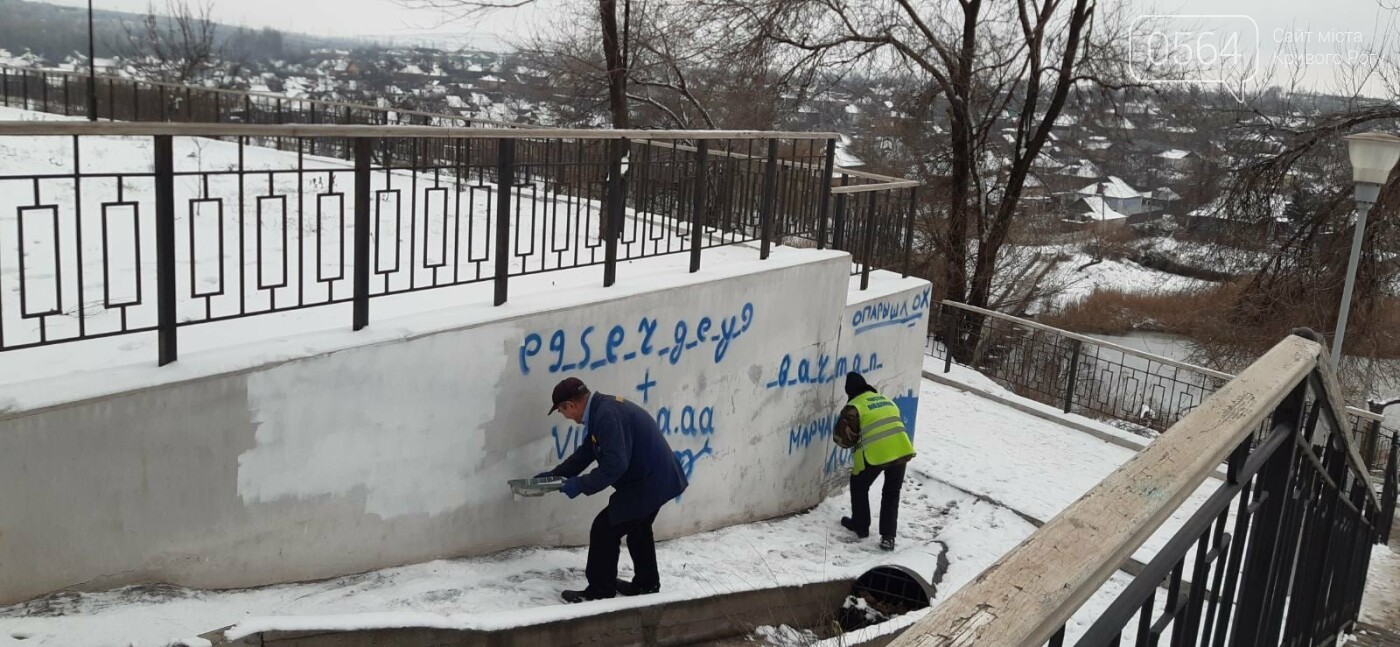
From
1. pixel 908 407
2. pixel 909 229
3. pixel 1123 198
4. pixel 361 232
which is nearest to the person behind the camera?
pixel 361 232

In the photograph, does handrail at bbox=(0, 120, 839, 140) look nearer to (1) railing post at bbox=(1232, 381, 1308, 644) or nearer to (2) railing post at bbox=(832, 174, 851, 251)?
(2) railing post at bbox=(832, 174, 851, 251)

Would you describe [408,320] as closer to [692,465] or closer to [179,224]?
[692,465]

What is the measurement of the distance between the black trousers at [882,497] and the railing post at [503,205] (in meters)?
3.81

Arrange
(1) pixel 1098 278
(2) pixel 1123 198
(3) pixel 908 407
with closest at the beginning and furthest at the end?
1. (3) pixel 908 407
2. (1) pixel 1098 278
3. (2) pixel 1123 198

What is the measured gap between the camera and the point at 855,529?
28.7 ft

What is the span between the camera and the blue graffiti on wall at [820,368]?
8430 mm

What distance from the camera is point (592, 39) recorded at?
19.1 m

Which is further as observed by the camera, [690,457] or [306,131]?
[690,457]

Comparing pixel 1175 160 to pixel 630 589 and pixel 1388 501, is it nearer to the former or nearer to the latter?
pixel 1388 501

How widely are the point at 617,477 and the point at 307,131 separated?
2328 mm

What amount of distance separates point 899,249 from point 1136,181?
4052 cm

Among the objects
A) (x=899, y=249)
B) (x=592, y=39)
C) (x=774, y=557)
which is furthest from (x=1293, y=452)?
(x=592, y=39)

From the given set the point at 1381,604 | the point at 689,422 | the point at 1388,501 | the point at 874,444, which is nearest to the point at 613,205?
the point at 689,422

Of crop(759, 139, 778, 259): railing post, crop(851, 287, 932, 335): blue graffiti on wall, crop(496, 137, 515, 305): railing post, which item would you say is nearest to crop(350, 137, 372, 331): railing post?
crop(496, 137, 515, 305): railing post
